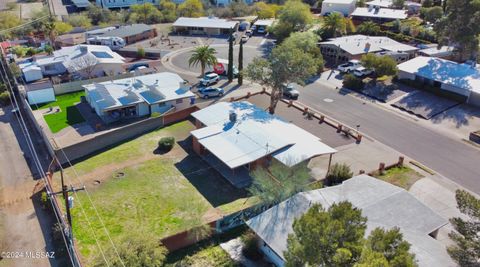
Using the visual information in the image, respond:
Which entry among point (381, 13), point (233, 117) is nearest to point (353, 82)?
point (233, 117)

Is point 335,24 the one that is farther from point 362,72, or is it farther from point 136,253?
point 136,253

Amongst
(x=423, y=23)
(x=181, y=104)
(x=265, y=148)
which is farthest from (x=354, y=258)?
(x=423, y=23)

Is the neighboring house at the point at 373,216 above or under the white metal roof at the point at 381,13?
under

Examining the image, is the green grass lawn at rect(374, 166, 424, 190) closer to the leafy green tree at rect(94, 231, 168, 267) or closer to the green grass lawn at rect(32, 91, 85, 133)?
the leafy green tree at rect(94, 231, 168, 267)

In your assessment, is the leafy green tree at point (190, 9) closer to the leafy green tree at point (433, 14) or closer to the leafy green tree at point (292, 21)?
the leafy green tree at point (292, 21)

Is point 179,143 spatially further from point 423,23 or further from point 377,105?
point 423,23

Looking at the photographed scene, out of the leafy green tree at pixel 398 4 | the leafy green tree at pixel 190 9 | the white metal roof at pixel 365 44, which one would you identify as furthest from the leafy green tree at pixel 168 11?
the leafy green tree at pixel 398 4
